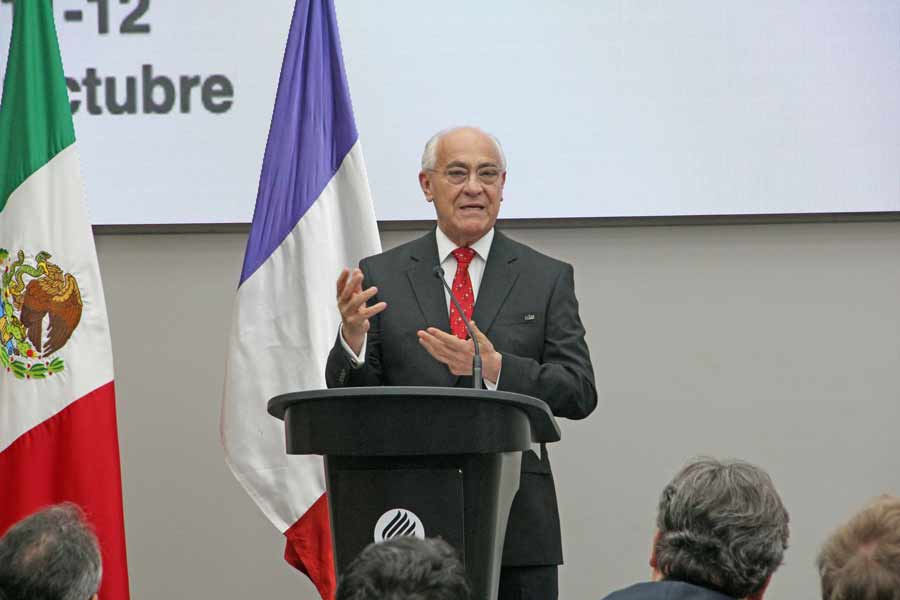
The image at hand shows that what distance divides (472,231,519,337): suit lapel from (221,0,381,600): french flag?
2.63 ft

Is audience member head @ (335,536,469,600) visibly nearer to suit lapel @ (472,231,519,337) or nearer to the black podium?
the black podium

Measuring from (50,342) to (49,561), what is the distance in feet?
6.27

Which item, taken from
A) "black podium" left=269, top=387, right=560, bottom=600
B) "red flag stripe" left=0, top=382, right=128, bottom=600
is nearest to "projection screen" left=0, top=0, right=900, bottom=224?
"red flag stripe" left=0, top=382, right=128, bottom=600

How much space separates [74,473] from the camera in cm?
353

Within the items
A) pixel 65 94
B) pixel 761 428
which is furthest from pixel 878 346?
pixel 65 94

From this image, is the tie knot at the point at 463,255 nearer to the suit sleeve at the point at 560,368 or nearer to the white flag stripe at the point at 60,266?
the suit sleeve at the point at 560,368

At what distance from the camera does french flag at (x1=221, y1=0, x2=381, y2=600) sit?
11.8ft

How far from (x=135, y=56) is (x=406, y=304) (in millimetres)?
1596

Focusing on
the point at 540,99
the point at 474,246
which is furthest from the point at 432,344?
the point at 540,99

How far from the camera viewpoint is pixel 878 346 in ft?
13.0

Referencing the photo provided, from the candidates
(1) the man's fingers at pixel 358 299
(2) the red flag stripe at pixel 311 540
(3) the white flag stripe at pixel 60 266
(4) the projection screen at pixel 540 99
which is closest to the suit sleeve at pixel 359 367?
(1) the man's fingers at pixel 358 299

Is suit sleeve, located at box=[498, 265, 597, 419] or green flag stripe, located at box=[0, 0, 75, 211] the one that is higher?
green flag stripe, located at box=[0, 0, 75, 211]

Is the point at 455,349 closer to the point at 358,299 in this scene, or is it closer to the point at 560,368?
the point at 358,299

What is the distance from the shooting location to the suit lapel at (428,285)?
9.38 feet
